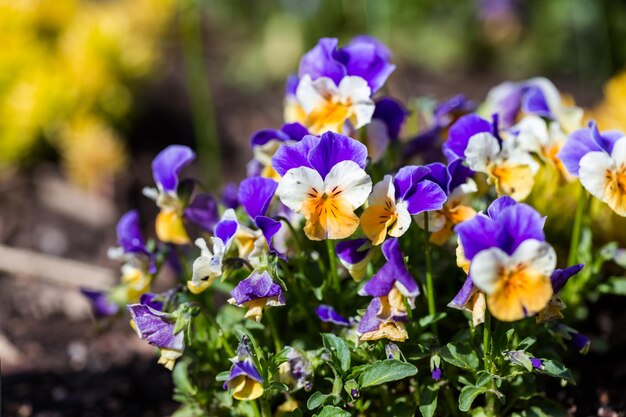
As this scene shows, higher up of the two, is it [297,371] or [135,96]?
[135,96]

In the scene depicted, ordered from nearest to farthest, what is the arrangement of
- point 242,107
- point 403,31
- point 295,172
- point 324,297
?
point 295,172
point 324,297
point 242,107
point 403,31

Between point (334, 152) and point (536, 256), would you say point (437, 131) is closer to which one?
point (334, 152)

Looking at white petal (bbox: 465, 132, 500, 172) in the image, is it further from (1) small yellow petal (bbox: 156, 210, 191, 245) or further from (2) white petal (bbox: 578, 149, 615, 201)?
(1) small yellow petal (bbox: 156, 210, 191, 245)

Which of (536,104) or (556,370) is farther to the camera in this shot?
(536,104)

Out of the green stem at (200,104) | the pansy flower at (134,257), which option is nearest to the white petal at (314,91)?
the pansy flower at (134,257)

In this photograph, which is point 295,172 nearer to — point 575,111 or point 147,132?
point 575,111

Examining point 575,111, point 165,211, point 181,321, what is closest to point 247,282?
point 181,321

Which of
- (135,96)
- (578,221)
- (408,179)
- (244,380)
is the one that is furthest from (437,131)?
(135,96)
